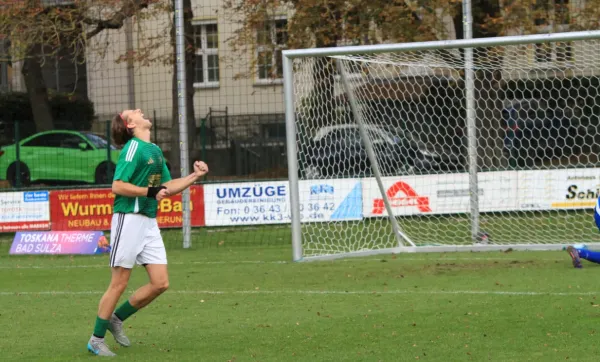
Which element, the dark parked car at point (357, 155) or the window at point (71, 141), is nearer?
the dark parked car at point (357, 155)

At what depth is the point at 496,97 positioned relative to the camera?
679 inches

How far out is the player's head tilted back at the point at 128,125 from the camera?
7449 mm

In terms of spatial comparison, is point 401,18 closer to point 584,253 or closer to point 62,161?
point 62,161

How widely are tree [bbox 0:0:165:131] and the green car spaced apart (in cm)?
187

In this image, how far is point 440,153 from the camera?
1673cm

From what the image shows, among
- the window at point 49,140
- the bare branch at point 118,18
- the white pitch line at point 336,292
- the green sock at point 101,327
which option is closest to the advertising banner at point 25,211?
the window at point 49,140

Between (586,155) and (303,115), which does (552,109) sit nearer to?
(586,155)

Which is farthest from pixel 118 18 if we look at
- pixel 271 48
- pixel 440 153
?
pixel 440 153

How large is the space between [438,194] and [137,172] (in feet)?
31.2

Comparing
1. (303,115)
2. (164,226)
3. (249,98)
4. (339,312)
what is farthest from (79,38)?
(339,312)

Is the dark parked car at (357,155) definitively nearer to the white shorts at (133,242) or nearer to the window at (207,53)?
the window at (207,53)

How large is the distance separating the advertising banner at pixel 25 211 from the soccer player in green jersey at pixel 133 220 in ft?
34.0

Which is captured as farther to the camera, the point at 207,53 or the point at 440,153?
the point at 207,53

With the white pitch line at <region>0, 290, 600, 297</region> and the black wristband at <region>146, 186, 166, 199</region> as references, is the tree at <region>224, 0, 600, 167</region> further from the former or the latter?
the black wristband at <region>146, 186, 166, 199</region>
